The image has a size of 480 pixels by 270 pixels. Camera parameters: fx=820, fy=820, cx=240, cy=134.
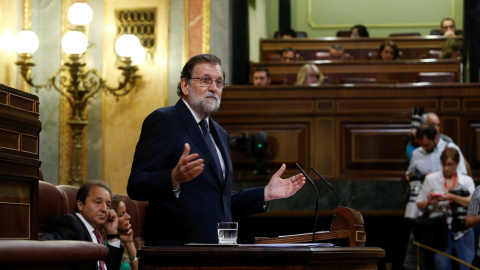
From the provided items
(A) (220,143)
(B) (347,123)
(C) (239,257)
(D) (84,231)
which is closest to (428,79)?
(B) (347,123)

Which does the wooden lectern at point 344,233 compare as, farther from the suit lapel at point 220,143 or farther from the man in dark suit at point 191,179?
the suit lapel at point 220,143

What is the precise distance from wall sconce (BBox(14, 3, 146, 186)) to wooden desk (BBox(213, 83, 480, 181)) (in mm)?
1459

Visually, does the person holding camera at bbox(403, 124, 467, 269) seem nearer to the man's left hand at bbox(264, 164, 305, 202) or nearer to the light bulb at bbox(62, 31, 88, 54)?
the light bulb at bbox(62, 31, 88, 54)

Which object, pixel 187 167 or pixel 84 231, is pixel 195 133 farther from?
pixel 84 231

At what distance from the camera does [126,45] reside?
8.76 m

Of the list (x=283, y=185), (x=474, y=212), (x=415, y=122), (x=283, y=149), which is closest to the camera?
(x=283, y=185)

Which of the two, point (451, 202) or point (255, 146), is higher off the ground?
point (255, 146)

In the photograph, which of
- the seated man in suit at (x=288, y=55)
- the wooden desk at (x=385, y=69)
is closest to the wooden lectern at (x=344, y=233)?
the wooden desk at (x=385, y=69)

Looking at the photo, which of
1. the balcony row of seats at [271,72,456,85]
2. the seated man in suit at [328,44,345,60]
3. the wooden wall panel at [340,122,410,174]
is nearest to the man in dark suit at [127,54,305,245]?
the wooden wall panel at [340,122,410,174]

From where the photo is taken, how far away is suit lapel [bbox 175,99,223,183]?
294 centimetres

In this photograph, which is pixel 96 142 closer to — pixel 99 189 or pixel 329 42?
pixel 329 42

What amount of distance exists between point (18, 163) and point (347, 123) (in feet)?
17.9

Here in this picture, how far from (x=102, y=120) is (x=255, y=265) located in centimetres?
748

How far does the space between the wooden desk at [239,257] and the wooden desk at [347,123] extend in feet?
18.2
